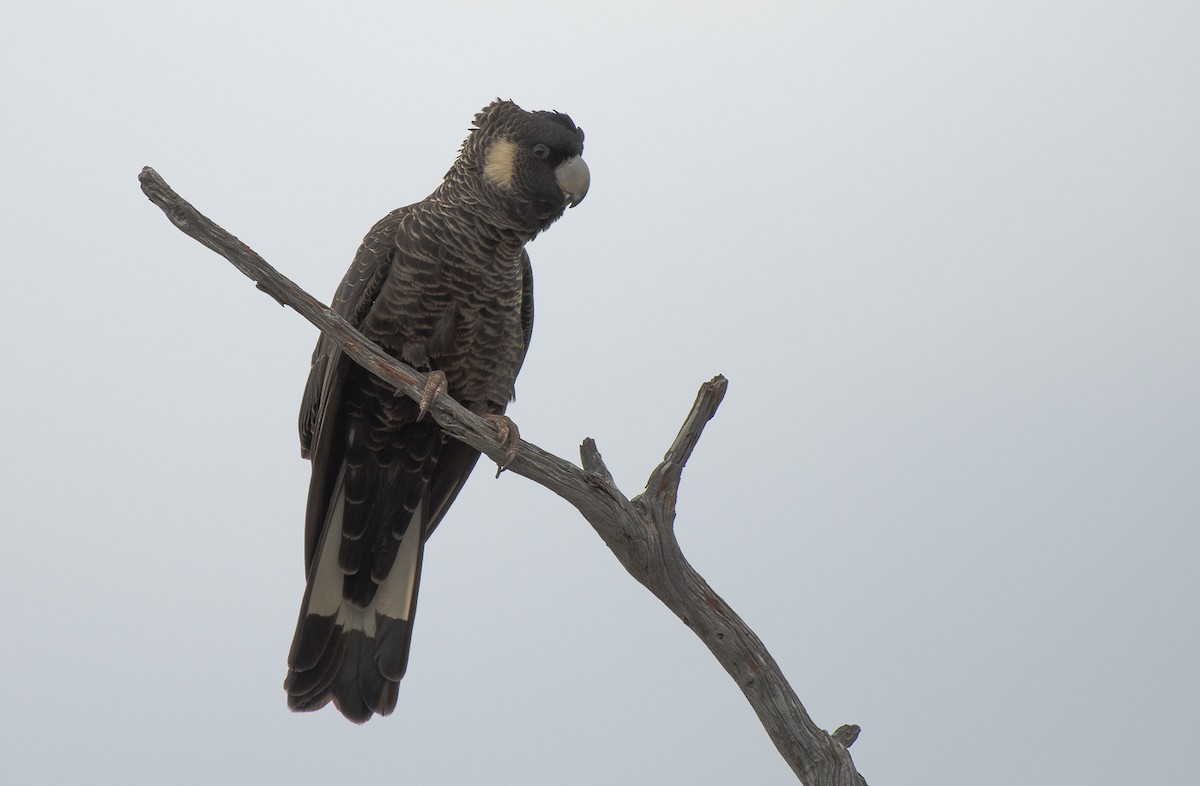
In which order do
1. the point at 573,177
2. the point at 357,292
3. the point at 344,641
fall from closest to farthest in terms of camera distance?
the point at 573,177 < the point at 357,292 < the point at 344,641

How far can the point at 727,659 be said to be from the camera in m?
2.63

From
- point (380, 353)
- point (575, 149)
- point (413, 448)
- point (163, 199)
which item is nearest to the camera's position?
point (163, 199)

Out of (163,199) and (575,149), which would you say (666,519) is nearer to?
(575,149)

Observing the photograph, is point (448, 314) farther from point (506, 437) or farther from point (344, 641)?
point (344, 641)

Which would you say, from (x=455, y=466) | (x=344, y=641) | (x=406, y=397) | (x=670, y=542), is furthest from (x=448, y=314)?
(x=344, y=641)

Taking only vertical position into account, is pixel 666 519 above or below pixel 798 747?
above

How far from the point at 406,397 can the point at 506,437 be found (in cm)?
42

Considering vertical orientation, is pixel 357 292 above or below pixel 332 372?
above

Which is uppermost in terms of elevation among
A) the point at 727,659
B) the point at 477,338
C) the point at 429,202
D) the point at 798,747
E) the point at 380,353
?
the point at 429,202

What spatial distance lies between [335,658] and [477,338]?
1064 millimetres

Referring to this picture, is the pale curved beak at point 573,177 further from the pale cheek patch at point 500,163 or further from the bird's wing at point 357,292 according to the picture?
the bird's wing at point 357,292

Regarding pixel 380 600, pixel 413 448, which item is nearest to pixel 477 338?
pixel 413 448

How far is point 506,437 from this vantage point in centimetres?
268

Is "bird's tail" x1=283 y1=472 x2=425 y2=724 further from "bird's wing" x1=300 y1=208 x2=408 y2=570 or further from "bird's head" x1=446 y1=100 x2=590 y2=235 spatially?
"bird's head" x1=446 y1=100 x2=590 y2=235
